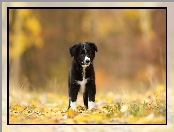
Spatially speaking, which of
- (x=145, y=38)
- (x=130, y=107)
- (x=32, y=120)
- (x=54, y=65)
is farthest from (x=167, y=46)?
(x=32, y=120)

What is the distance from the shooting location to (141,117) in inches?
340

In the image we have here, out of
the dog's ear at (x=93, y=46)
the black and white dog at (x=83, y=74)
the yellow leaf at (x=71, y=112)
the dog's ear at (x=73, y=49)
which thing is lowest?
the yellow leaf at (x=71, y=112)

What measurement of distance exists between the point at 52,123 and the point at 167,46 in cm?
199

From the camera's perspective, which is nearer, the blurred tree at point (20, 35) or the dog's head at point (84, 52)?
the dog's head at point (84, 52)

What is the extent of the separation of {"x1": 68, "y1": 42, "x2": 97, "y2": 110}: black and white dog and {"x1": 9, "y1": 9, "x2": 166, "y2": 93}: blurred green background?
35 cm

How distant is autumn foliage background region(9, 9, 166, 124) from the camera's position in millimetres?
8812

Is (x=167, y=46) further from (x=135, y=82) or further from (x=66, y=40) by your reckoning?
(x=66, y=40)

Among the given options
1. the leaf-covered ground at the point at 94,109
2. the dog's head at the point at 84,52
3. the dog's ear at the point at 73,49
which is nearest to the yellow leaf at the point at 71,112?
the leaf-covered ground at the point at 94,109

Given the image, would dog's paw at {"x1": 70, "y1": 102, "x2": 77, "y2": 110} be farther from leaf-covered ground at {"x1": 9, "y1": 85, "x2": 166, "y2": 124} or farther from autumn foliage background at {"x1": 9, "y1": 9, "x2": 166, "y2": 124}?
autumn foliage background at {"x1": 9, "y1": 9, "x2": 166, "y2": 124}

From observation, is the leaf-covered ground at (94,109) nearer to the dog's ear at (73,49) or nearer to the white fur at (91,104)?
the white fur at (91,104)

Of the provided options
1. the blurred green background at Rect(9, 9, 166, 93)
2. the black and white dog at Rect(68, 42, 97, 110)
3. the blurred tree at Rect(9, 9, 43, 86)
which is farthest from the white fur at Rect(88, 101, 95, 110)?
the blurred tree at Rect(9, 9, 43, 86)

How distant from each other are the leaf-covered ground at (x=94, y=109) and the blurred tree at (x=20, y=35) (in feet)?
1.27

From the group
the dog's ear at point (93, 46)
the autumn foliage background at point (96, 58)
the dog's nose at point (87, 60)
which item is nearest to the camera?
the dog's nose at point (87, 60)

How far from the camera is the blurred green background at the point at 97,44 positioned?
8875 millimetres
